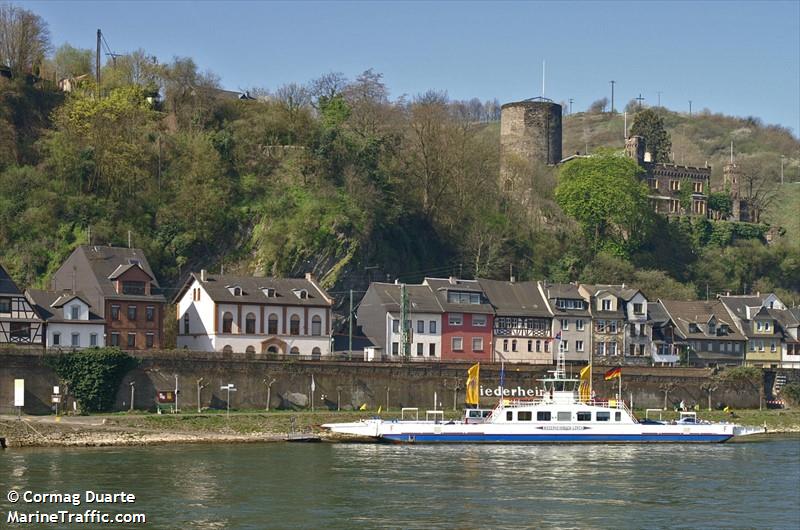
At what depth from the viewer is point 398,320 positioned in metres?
99.0

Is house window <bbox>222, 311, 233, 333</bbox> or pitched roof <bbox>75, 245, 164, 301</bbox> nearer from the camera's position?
pitched roof <bbox>75, 245, 164, 301</bbox>

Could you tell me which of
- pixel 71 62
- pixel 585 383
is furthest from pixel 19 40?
pixel 585 383

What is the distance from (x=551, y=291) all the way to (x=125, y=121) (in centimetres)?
3724

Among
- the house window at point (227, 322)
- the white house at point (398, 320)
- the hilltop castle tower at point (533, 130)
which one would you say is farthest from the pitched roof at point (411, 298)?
the hilltop castle tower at point (533, 130)

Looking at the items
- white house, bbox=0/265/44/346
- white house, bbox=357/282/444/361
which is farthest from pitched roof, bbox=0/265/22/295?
white house, bbox=357/282/444/361

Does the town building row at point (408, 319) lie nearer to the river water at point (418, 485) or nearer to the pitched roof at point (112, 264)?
the pitched roof at point (112, 264)

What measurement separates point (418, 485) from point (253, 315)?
36.2 metres

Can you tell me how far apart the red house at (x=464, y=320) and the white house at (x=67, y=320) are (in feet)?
89.0

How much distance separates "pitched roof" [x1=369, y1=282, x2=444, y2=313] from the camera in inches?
3898

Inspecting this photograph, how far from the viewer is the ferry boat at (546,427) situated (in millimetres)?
78750

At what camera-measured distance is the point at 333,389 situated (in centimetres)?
8806

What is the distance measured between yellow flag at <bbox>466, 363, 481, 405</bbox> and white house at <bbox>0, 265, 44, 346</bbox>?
2769 cm

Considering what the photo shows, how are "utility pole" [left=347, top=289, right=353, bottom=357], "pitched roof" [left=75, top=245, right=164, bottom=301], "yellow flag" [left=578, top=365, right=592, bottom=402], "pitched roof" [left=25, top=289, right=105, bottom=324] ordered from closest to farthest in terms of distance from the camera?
"pitched roof" [left=25, top=289, right=105, bottom=324]
"pitched roof" [left=75, top=245, right=164, bottom=301]
"yellow flag" [left=578, top=365, right=592, bottom=402]
"utility pole" [left=347, top=289, right=353, bottom=357]

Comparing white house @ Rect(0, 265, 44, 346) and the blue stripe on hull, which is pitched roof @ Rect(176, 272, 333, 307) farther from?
the blue stripe on hull
